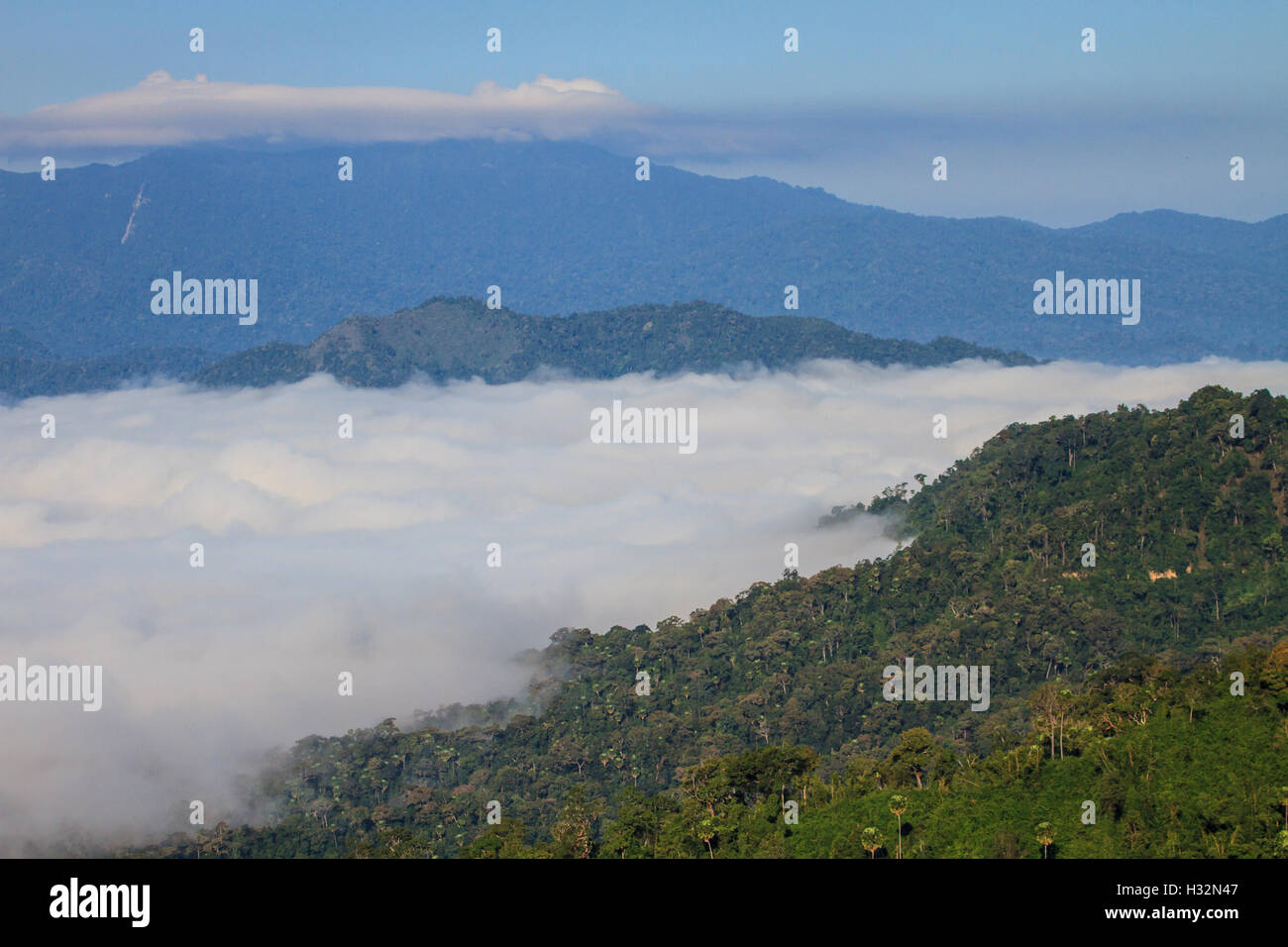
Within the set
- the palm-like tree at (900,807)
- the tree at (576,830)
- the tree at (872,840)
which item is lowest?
the tree at (576,830)

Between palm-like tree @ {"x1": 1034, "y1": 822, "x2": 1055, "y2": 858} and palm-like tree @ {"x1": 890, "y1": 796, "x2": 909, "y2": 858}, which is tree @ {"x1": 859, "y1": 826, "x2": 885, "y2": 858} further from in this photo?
palm-like tree @ {"x1": 1034, "y1": 822, "x2": 1055, "y2": 858}

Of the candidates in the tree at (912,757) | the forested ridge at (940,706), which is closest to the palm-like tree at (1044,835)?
the forested ridge at (940,706)

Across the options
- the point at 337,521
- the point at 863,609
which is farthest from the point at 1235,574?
the point at 337,521

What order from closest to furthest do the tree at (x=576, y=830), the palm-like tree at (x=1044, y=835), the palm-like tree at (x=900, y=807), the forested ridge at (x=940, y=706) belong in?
the palm-like tree at (x=1044, y=835) → the palm-like tree at (x=900, y=807) → the forested ridge at (x=940, y=706) → the tree at (x=576, y=830)

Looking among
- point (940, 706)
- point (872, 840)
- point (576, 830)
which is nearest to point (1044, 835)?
point (872, 840)

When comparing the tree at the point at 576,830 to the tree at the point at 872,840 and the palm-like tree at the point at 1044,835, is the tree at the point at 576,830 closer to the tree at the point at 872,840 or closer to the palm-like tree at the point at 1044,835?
the tree at the point at 872,840

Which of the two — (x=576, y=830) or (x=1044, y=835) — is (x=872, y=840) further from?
(x=576, y=830)
